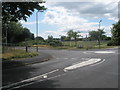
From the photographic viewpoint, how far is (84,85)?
7.83 m

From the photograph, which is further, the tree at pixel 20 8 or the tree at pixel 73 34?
the tree at pixel 73 34

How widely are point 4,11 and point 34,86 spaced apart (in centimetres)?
864

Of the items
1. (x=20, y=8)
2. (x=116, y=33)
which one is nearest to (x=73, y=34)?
(x=116, y=33)

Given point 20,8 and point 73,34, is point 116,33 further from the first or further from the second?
point 20,8

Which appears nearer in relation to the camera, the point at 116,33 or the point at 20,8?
the point at 20,8

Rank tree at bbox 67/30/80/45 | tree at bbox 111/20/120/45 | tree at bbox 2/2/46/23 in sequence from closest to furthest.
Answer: tree at bbox 2/2/46/23, tree at bbox 111/20/120/45, tree at bbox 67/30/80/45

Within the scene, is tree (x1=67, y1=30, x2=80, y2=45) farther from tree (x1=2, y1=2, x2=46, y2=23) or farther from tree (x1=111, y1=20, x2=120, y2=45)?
tree (x1=2, y1=2, x2=46, y2=23)

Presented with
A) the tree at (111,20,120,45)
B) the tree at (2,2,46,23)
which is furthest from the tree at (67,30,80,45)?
the tree at (2,2,46,23)

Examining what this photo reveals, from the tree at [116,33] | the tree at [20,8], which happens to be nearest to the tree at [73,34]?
the tree at [116,33]

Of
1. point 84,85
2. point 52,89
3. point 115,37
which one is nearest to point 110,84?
point 84,85

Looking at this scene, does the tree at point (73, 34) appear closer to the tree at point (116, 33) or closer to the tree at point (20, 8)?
the tree at point (116, 33)

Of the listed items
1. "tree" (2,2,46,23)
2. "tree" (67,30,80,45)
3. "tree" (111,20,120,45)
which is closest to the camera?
"tree" (2,2,46,23)

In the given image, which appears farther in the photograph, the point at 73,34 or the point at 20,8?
the point at 73,34

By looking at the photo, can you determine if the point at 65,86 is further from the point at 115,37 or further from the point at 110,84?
the point at 115,37
